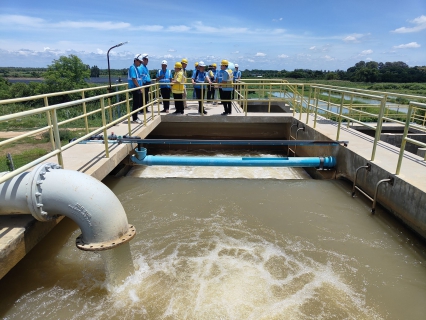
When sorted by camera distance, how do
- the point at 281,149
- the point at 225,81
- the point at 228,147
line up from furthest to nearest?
1. the point at 228,147
2. the point at 281,149
3. the point at 225,81

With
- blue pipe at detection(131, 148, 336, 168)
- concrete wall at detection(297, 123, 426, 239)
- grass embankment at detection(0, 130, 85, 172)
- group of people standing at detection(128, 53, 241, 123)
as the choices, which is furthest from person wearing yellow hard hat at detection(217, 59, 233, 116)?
grass embankment at detection(0, 130, 85, 172)

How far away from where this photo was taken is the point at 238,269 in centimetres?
328

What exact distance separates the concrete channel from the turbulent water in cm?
41

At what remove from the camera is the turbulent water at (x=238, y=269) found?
109 inches

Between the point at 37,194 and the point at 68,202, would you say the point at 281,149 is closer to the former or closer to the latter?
the point at 68,202

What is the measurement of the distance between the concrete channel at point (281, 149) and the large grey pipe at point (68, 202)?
287 mm

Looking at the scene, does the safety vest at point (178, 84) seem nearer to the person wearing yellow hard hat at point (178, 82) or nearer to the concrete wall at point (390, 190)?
the person wearing yellow hard hat at point (178, 82)

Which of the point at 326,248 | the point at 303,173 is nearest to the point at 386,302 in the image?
the point at 326,248

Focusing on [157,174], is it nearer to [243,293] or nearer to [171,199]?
[171,199]

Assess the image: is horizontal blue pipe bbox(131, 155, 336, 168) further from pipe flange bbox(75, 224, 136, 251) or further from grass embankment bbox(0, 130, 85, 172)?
grass embankment bbox(0, 130, 85, 172)

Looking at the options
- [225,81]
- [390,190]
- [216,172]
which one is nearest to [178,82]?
[225,81]

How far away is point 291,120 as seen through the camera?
8.76 meters

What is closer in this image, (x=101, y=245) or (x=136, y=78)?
(x=101, y=245)

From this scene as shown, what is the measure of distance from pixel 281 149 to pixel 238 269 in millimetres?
6121
